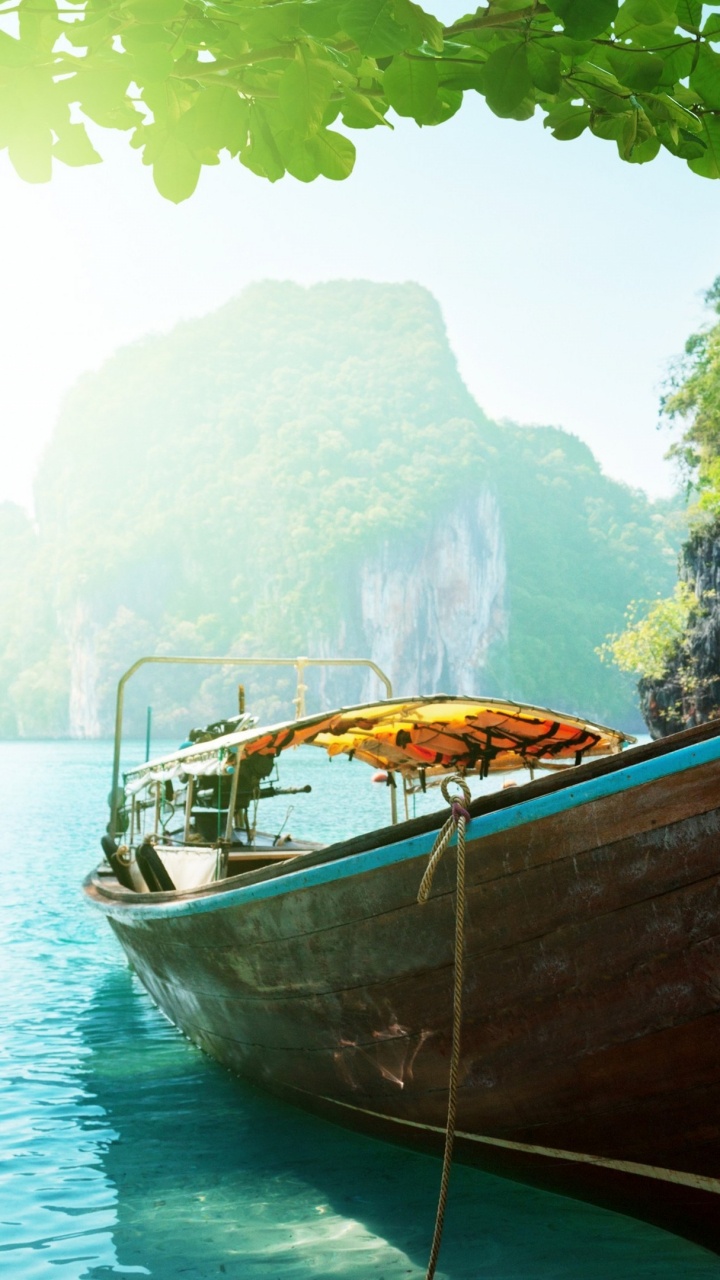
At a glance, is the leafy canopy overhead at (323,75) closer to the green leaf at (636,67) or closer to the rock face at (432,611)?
the green leaf at (636,67)

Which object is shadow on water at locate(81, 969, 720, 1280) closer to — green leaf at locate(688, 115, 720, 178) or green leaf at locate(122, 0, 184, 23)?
green leaf at locate(688, 115, 720, 178)

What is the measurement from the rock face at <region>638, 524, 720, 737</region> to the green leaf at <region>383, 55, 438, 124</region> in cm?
2662

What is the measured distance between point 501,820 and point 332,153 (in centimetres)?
219

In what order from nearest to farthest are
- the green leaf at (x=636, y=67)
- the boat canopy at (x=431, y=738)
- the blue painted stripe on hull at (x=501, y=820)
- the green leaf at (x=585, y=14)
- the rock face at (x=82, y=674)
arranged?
1. the green leaf at (x=585, y=14)
2. the green leaf at (x=636, y=67)
3. the blue painted stripe on hull at (x=501, y=820)
4. the boat canopy at (x=431, y=738)
5. the rock face at (x=82, y=674)

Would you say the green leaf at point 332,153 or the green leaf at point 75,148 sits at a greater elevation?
the green leaf at point 75,148

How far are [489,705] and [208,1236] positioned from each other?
3231 millimetres

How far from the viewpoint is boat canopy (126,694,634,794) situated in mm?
5961

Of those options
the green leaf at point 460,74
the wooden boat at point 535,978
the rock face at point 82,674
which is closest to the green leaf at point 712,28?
the green leaf at point 460,74

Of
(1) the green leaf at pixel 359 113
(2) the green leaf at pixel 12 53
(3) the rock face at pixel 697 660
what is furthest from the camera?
(3) the rock face at pixel 697 660

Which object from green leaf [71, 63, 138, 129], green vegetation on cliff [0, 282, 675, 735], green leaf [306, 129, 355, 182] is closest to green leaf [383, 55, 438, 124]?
green leaf [306, 129, 355, 182]

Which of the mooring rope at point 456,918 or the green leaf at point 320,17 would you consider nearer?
the green leaf at point 320,17

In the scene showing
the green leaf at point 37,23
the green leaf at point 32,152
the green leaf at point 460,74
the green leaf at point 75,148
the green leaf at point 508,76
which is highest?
the green leaf at point 37,23

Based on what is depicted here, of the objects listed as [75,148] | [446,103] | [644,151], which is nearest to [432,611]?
[644,151]

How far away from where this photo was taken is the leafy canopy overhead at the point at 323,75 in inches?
80.4
